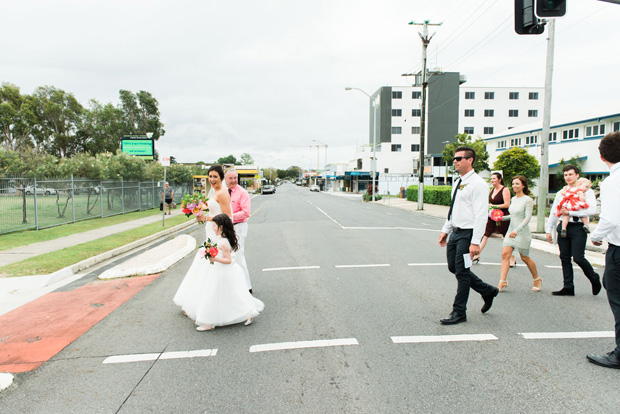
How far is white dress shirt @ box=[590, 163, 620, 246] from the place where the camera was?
3.62 m

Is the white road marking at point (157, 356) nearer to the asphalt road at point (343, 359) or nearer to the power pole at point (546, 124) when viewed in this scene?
the asphalt road at point (343, 359)

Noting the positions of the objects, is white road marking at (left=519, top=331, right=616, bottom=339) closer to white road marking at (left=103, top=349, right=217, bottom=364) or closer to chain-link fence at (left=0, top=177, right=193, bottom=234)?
white road marking at (left=103, top=349, right=217, bottom=364)

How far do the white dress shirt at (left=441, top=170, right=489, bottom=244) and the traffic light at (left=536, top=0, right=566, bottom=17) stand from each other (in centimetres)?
294

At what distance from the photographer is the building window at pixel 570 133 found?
96.7 ft

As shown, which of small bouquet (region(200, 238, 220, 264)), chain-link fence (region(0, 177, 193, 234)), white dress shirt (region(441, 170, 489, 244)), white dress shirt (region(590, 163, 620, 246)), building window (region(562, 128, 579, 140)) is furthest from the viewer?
building window (region(562, 128, 579, 140))

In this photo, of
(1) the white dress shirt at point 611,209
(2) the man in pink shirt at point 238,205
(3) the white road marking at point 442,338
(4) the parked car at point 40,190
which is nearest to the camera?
(1) the white dress shirt at point 611,209

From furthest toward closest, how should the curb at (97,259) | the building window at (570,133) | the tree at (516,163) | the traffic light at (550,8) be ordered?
the building window at (570,133) → the tree at (516,163) → the curb at (97,259) → the traffic light at (550,8)

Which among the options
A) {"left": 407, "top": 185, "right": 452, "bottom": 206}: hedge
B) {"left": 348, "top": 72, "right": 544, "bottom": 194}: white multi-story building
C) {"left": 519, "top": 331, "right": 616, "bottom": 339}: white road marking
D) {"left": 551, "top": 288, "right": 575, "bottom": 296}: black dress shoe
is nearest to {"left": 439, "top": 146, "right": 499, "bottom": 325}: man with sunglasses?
{"left": 519, "top": 331, "right": 616, "bottom": 339}: white road marking

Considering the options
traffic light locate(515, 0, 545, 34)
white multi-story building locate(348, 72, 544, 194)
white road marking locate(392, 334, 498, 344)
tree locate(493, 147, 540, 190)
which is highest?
white multi-story building locate(348, 72, 544, 194)

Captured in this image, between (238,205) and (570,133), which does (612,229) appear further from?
(570,133)

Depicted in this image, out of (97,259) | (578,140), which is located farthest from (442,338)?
(578,140)

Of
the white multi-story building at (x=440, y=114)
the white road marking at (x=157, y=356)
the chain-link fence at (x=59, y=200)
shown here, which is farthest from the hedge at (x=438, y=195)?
the white multi-story building at (x=440, y=114)

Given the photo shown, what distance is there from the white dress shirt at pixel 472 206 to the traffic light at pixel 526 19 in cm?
302

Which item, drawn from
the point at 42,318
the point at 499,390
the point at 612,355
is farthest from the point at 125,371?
the point at 612,355
